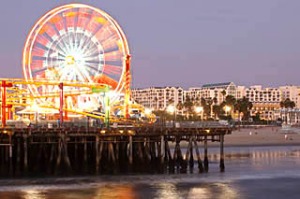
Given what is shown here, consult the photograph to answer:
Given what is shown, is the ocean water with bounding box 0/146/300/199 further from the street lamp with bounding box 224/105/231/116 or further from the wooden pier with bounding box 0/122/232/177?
the street lamp with bounding box 224/105/231/116

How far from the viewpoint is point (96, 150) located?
40719mm

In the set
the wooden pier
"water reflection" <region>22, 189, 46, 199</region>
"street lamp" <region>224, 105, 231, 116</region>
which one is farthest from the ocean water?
"street lamp" <region>224, 105, 231, 116</region>

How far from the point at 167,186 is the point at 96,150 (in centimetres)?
722

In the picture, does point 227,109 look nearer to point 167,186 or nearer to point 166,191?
point 167,186

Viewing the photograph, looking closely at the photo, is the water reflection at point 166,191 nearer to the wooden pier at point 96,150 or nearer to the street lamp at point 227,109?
the wooden pier at point 96,150

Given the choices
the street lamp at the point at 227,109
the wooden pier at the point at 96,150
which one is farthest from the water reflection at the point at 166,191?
the street lamp at the point at 227,109

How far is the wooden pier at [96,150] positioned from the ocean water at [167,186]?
1946mm

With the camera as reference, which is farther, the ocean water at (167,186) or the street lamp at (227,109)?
the street lamp at (227,109)

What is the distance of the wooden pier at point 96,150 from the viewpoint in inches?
1596

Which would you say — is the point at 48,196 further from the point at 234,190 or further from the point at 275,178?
the point at 275,178

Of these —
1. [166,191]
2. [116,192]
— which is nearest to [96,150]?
[116,192]

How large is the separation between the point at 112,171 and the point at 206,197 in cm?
1184

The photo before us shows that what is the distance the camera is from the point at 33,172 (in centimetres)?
4222

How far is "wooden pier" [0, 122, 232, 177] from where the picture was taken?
40531mm
